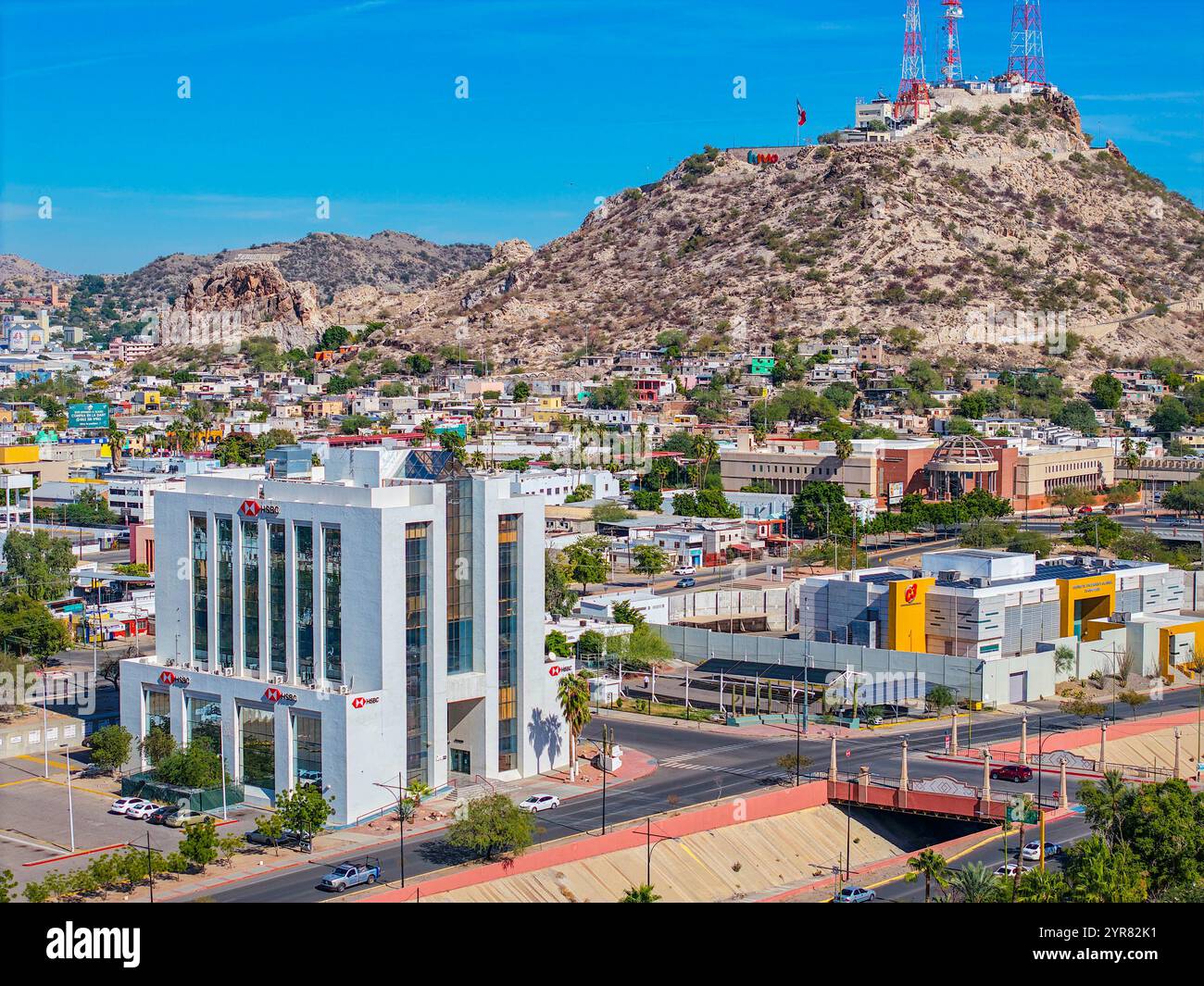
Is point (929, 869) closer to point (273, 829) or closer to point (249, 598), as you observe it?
point (273, 829)

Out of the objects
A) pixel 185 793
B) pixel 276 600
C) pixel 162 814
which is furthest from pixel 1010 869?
pixel 162 814

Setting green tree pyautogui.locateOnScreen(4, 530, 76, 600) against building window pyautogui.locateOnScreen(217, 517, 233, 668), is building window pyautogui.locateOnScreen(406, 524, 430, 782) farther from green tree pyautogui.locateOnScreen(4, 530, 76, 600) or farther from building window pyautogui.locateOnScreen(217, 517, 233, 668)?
green tree pyautogui.locateOnScreen(4, 530, 76, 600)

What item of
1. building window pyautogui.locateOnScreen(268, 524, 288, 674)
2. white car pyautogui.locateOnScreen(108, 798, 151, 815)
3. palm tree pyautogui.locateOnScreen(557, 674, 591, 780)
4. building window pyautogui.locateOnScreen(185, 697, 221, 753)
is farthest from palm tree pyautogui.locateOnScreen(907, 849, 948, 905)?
white car pyautogui.locateOnScreen(108, 798, 151, 815)

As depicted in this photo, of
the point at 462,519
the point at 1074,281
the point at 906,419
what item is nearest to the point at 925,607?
the point at 462,519

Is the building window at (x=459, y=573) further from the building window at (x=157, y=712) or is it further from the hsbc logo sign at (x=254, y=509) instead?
the building window at (x=157, y=712)

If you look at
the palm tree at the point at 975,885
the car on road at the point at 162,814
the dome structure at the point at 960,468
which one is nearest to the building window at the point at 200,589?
the car on road at the point at 162,814

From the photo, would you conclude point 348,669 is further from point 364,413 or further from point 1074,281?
point 1074,281
